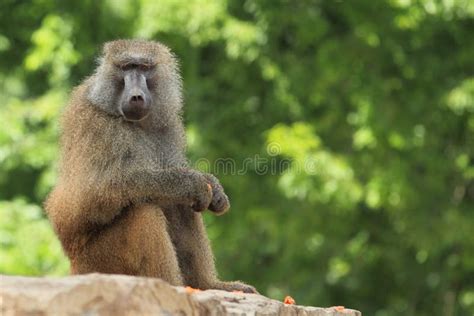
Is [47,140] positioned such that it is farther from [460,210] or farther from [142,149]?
[142,149]

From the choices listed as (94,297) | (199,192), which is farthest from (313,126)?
(94,297)

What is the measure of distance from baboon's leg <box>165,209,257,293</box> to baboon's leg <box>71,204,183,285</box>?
43cm

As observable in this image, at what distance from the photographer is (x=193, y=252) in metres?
7.12

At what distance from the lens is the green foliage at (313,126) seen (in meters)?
13.1

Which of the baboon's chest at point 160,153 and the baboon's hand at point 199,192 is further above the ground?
the baboon's chest at point 160,153

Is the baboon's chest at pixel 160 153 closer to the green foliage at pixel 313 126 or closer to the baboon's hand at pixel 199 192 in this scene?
the baboon's hand at pixel 199 192

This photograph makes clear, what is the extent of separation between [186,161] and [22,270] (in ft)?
14.5

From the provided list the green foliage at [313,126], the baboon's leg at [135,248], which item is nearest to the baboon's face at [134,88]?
the baboon's leg at [135,248]

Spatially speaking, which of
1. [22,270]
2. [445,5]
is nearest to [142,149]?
[22,270]

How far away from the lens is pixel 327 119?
1425 cm

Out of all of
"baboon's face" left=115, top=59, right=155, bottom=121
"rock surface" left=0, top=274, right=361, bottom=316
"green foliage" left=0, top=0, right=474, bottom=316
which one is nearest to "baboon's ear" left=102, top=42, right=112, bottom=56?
"baboon's face" left=115, top=59, right=155, bottom=121

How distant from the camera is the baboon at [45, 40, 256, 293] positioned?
6.60 metres

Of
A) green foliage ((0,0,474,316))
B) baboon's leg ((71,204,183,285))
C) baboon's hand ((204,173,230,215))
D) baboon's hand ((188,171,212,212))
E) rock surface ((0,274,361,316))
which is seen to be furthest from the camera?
green foliage ((0,0,474,316))

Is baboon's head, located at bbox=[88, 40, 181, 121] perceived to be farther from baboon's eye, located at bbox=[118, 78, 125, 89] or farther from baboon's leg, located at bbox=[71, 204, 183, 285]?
baboon's leg, located at bbox=[71, 204, 183, 285]
